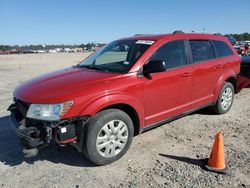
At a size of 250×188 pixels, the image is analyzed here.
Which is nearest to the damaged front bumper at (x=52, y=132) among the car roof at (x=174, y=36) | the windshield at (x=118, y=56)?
the windshield at (x=118, y=56)

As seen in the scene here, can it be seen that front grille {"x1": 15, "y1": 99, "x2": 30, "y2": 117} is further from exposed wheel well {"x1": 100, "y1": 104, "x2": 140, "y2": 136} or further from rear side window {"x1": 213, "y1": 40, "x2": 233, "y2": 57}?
rear side window {"x1": 213, "y1": 40, "x2": 233, "y2": 57}

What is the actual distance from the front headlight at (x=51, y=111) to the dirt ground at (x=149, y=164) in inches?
33.0

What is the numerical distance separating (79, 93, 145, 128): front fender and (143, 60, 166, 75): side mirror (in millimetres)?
489

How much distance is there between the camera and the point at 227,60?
5969mm

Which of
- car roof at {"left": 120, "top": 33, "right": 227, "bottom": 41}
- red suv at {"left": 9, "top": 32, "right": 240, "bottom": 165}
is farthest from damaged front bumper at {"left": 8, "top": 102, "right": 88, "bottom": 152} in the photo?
car roof at {"left": 120, "top": 33, "right": 227, "bottom": 41}

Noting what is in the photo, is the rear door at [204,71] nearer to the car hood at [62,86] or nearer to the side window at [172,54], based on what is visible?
the side window at [172,54]

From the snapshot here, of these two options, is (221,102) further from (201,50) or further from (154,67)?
(154,67)

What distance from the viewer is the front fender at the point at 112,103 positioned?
357 centimetres

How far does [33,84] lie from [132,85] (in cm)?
157

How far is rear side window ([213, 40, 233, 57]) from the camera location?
19.2 feet

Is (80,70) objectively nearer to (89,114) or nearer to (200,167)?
(89,114)

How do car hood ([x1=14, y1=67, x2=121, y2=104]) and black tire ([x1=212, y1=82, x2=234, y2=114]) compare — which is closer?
car hood ([x1=14, y1=67, x2=121, y2=104])

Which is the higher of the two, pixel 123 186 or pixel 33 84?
pixel 33 84

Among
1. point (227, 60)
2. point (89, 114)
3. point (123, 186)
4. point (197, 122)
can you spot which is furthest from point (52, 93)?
point (227, 60)
